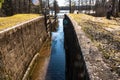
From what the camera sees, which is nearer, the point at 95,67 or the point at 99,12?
the point at 95,67

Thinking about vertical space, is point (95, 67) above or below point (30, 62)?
above

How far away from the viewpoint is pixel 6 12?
4600 centimetres

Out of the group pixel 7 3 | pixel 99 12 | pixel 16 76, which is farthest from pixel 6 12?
pixel 16 76

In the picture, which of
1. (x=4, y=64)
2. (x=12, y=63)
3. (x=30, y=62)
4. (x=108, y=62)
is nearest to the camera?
(x=108, y=62)

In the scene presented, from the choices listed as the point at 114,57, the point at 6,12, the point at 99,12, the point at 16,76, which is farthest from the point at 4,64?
the point at 6,12

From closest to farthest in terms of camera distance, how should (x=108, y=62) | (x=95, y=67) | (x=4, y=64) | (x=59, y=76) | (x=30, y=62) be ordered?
1. (x=95, y=67)
2. (x=108, y=62)
3. (x=4, y=64)
4. (x=59, y=76)
5. (x=30, y=62)

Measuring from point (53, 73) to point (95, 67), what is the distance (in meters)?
9.87

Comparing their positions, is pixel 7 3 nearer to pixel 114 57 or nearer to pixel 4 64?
pixel 4 64

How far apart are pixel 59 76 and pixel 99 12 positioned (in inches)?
1186

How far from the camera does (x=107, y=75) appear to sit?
426 centimetres

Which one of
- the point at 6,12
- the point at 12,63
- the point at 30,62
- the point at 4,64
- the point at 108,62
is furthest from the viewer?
the point at 6,12

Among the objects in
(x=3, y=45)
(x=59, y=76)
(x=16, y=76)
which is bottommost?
(x=59, y=76)

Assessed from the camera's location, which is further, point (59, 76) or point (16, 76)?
point (59, 76)

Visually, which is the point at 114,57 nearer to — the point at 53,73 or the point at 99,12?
the point at 53,73
